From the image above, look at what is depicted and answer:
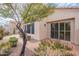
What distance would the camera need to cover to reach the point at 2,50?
2.05 metres

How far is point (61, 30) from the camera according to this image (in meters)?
2.10

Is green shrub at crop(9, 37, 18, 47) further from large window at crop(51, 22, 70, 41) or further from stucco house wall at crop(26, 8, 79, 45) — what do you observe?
large window at crop(51, 22, 70, 41)

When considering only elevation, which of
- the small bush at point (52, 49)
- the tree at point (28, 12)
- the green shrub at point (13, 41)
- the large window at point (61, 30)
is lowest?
the small bush at point (52, 49)

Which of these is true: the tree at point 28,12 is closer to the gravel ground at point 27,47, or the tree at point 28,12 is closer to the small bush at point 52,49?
the gravel ground at point 27,47

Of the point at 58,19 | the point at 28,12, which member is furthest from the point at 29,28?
the point at 58,19

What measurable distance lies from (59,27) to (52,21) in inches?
5.9

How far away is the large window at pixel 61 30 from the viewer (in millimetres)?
2044

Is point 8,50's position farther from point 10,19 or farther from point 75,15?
point 75,15

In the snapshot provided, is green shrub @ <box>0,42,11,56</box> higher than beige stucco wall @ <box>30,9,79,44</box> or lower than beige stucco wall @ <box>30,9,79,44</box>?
lower

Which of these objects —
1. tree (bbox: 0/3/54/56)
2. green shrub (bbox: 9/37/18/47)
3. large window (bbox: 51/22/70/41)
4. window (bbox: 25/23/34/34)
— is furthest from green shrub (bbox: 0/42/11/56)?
large window (bbox: 51/22/70/41)

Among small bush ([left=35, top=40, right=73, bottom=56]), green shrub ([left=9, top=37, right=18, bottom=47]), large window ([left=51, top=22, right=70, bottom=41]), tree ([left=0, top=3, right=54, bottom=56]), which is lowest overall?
small bush ([left=35, top=40, right=73, bottom=56])

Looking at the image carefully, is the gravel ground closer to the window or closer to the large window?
the window

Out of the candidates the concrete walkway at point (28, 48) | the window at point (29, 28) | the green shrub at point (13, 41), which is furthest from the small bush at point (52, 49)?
the green shrub at point (13, 41)

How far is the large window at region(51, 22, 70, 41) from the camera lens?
2.04 metres
